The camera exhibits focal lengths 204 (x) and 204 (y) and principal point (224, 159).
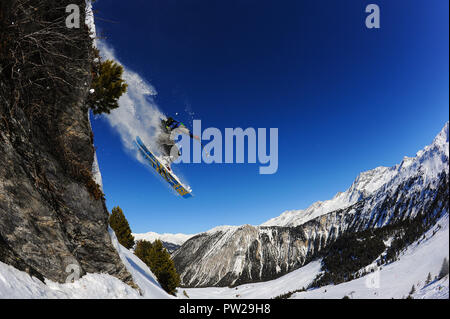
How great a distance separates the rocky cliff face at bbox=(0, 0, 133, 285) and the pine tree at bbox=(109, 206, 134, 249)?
31873 mm

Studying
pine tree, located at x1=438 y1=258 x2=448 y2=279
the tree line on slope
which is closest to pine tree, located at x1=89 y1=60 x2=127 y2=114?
pine tree, located at x1=438 y1=258 x2=448 y2=279

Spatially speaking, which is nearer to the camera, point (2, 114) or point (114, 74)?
point (2, 114)

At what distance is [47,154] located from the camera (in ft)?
23.0

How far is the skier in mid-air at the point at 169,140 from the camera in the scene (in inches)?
725

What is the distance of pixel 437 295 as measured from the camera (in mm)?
2900

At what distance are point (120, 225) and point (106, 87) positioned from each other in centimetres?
3396

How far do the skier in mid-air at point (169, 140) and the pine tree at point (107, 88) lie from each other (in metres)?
6.64

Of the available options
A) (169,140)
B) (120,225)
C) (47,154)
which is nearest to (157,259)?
(120,225)

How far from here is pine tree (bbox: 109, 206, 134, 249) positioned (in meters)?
36.8

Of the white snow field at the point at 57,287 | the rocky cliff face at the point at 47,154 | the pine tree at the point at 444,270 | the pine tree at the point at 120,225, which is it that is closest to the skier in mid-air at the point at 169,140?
the rocky cliff face at the point at 47,154
